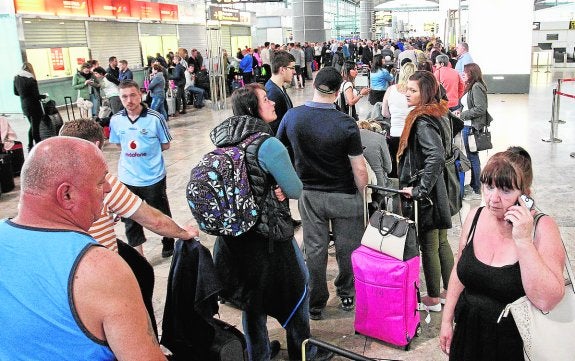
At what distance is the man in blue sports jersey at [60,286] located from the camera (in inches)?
54.3

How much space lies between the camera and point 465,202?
21.7 feet

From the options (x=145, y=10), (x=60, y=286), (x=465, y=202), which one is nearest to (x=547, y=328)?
(x=60, y=286)

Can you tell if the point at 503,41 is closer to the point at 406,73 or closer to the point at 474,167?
the point at 474,167

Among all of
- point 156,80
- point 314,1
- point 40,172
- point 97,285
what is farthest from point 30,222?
point 314,1

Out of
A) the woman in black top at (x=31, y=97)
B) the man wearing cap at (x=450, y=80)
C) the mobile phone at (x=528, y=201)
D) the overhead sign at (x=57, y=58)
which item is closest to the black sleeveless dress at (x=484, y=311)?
the mobile phone at (x=528, y=201)

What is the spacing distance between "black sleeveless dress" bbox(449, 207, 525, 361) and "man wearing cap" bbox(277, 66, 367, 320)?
145cm

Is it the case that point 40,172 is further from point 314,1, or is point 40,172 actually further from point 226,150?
point 314,1

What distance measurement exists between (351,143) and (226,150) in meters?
1.11

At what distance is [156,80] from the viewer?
12.8 meters

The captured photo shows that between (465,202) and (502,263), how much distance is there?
463cm

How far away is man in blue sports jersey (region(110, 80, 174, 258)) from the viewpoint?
477 cm

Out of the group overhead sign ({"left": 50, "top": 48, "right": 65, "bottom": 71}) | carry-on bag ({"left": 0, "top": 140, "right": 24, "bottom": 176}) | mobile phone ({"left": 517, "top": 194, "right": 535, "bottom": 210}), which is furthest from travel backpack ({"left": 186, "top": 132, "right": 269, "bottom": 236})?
overhead sign ({"left": 50, "top": 48, "right": 65, "bottom": 71})

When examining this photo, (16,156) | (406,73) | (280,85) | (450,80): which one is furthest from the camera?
(16,156)

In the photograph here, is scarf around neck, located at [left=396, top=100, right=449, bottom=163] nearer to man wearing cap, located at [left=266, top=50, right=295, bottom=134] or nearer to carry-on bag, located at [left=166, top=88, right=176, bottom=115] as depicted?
man wearing cap, located at [left=266, top=50, right=295, bottom=134]
